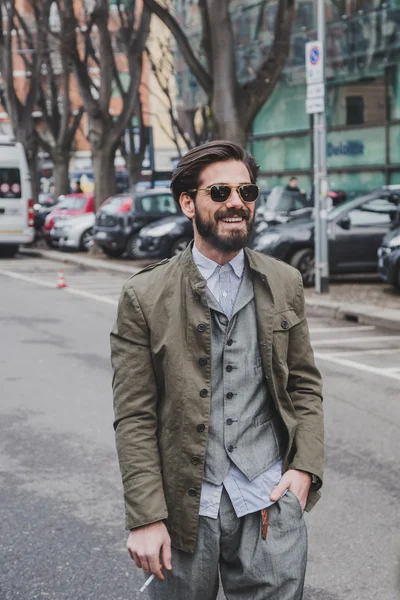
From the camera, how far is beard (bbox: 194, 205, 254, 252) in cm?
291

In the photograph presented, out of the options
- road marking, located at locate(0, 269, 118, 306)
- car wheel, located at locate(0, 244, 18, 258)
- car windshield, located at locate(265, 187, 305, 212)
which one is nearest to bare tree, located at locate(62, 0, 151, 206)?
car wheel, located at locate(0, 244, 18, 258)

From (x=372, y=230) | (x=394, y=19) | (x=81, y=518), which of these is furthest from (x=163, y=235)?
(x=81, y=518)

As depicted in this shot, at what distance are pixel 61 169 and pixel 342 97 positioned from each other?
45.1 feet

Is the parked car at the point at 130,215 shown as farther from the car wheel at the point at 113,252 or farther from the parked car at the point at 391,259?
the parked car at the point at 391,259

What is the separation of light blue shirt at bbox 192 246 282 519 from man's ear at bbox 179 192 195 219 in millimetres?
95

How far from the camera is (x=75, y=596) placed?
15.9 feet

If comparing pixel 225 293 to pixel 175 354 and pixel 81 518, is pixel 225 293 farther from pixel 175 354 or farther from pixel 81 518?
pixel 81 518

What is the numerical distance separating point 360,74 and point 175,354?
2660 cm

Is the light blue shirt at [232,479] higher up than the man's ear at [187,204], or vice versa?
the man's ear at [187,204]

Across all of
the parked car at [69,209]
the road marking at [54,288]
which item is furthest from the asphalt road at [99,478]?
the parked car at [69,209]

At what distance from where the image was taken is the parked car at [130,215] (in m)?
25.7

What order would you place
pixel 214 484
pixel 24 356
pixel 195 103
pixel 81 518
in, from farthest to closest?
1. pixel 195 103
2. pixel 24 356
3. pixel 81 518
4. pixel 214 484

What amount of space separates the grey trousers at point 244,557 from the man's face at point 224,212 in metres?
0.63

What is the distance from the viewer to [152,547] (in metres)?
2.83
